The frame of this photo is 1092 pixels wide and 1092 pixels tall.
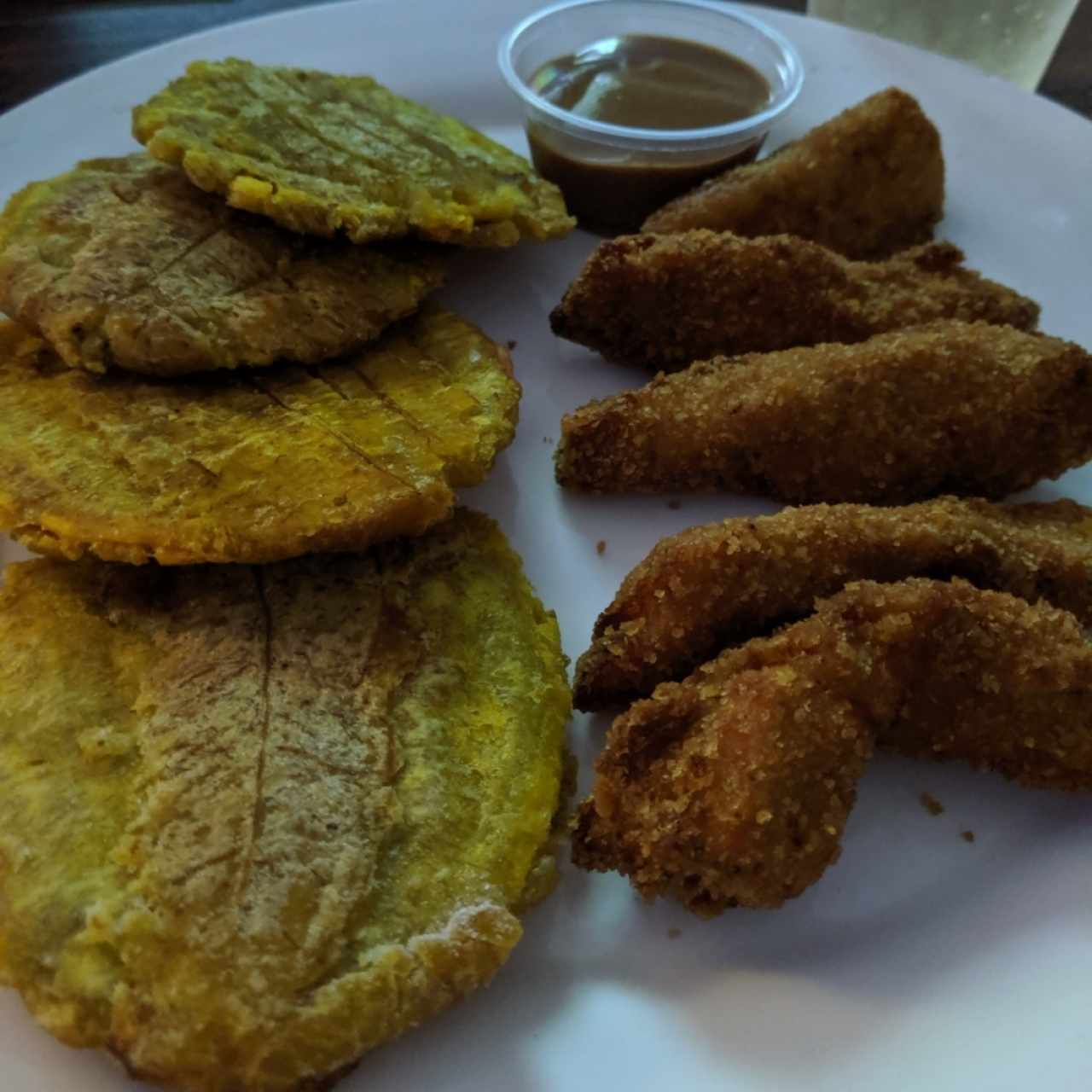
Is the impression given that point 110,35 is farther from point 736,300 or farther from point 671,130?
point 736,300

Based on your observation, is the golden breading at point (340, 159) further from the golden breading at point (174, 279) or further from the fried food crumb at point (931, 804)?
the fried food crumb at point (931, 804)

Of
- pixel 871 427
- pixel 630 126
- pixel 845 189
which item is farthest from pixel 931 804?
pixel 630 126

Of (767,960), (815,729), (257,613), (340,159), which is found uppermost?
(340,159)

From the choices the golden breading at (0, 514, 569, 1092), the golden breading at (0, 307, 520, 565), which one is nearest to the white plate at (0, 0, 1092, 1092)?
the golden breading at (0, 514, 569, 1092)

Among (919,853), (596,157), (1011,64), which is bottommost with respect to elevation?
(919,853)

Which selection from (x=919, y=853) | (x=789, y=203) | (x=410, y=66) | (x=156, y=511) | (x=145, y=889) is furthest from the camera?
(x=410, y=66)

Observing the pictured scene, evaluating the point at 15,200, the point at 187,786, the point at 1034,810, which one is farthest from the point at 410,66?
the point at 1034,810

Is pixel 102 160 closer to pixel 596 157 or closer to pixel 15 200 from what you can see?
pixel 15 200
